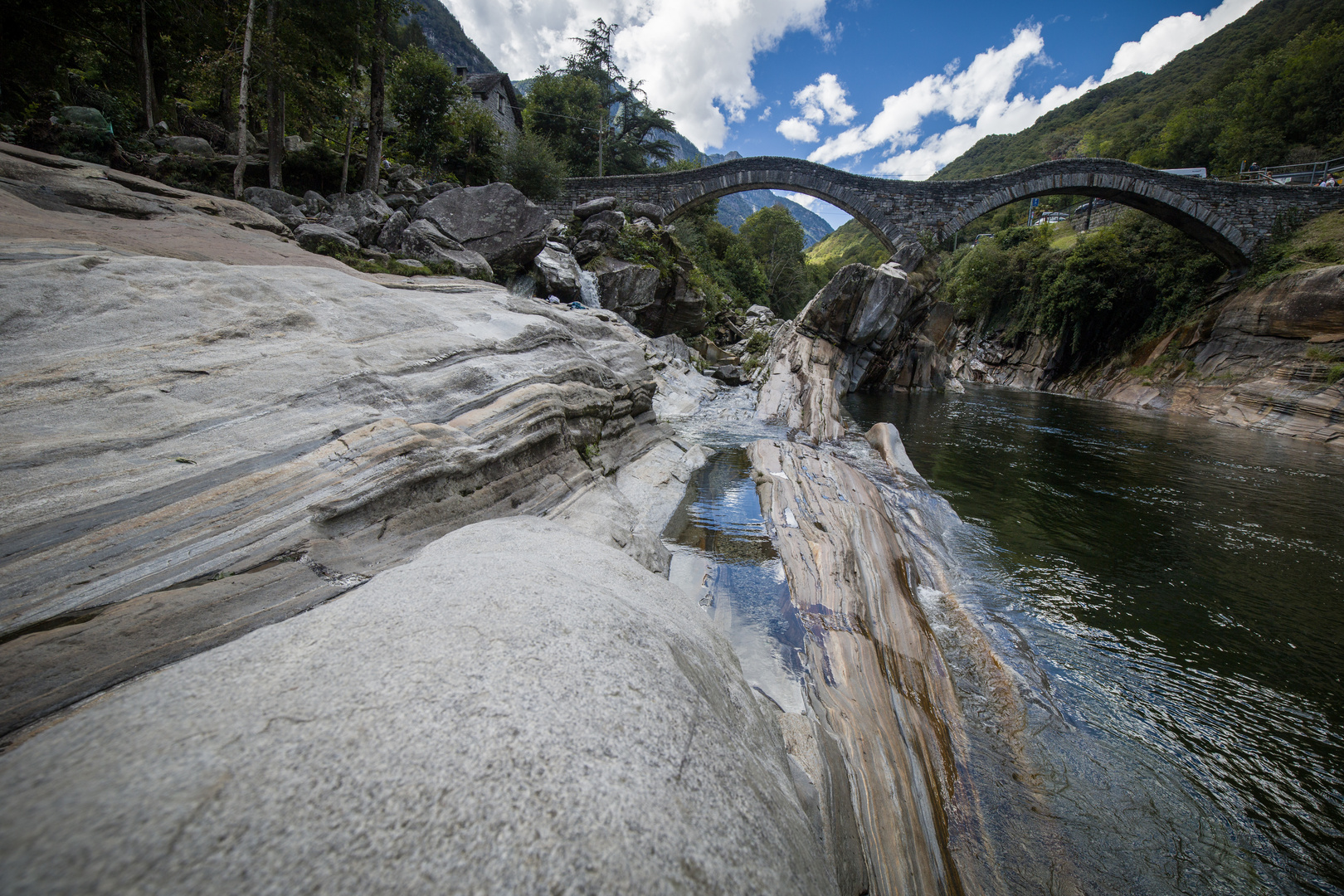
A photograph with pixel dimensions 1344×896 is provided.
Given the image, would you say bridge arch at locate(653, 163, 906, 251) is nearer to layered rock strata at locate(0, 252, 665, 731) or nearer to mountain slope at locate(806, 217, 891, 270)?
layered rock strata at locate(0, 252, 665, 731)

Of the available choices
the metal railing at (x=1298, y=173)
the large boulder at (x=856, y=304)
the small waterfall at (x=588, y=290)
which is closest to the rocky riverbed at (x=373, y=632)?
the small waterfall at (x=588, y=290)

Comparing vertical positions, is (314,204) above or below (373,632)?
above

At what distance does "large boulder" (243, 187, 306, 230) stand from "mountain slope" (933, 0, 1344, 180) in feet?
170

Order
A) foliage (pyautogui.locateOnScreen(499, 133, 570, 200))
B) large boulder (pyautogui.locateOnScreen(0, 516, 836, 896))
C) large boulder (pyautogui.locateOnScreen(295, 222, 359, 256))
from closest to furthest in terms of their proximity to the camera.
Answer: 1. large boulder (pyautogui.locateOnScreen(0, 516, 836, 896))
2. large boulder (pyautogui.locateOnScreen(295, 222, 359, 256))
3. foliage (pyautogui.locateOnScreen(499, 133, 570, 200))

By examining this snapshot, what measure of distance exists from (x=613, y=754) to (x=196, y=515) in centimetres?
280

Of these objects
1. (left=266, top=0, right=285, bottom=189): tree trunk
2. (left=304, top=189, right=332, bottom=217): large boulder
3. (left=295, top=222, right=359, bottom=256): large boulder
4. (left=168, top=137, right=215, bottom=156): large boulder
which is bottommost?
(left=295, top=222, right=359, bottom=256): large boulder

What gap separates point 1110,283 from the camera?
26.3 meters

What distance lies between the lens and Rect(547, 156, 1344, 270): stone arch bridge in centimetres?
2205

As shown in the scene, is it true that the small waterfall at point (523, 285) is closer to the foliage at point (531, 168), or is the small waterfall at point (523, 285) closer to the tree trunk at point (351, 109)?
the tree trunk at point (351, 109)

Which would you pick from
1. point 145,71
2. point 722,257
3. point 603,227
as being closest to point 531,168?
point 603,227

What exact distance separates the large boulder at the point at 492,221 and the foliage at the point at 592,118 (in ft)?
51.2

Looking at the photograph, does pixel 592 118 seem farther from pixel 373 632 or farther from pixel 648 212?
pixel 373 632

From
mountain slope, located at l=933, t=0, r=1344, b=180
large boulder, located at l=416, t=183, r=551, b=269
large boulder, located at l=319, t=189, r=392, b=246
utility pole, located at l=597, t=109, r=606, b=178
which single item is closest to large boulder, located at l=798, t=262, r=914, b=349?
large boulder, located at l=416, t=183, r=551, b=269

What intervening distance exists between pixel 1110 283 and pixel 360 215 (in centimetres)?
3539
